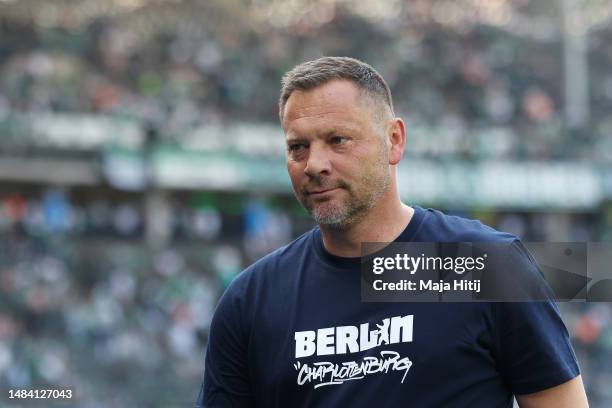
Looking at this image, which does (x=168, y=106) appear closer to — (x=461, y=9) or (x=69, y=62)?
(x=69, y=62)

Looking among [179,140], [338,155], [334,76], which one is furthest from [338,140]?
[179,140]

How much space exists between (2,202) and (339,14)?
907 centimetres

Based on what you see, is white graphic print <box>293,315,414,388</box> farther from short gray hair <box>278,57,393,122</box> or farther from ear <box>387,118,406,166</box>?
short gray hair <box>278,57,393,122</box>

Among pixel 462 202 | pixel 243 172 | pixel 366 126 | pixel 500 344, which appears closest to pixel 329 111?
pixel 366 126

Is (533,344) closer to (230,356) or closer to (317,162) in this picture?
(317,162)

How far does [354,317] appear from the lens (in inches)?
91.7

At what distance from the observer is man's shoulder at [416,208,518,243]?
235cm

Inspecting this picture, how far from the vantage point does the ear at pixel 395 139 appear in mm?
2428

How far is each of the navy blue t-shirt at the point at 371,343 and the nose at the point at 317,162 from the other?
225 millimetres

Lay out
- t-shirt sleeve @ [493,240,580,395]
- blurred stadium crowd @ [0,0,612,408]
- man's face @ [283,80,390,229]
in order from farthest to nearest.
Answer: blurred stadium crowd @ [0,0,612,408] → man's face @ [283,80,390,229] → t-shirt sleeve @ [493,240,580,395]

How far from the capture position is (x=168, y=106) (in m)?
18.1

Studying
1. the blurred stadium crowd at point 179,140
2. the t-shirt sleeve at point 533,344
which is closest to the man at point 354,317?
the t-shirt sleeve at point 533,344

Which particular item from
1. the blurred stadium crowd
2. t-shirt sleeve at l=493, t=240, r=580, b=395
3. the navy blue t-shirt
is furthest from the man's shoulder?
the blurred stadium crowd

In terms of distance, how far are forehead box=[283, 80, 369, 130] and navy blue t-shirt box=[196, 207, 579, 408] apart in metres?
0.30
